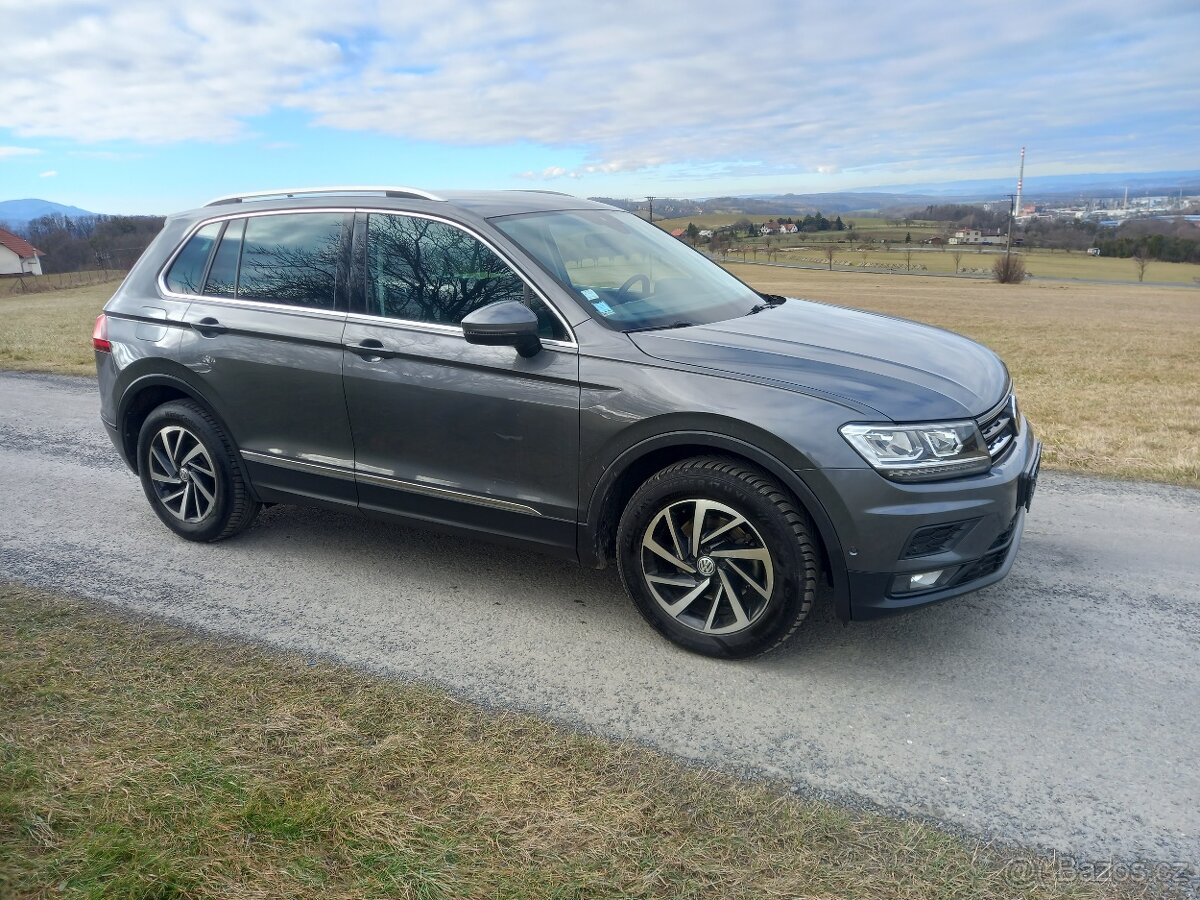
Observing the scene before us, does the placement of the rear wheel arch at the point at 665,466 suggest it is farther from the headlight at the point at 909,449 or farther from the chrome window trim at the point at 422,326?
the chrome window trim at the point at 422,326

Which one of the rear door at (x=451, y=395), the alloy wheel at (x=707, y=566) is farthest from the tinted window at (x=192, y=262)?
the alloy wheel at (x=707, y=566)

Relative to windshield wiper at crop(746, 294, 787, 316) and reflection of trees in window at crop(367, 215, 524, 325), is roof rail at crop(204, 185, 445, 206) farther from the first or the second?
windshield wiper at crop(746, 294, 787, 316)

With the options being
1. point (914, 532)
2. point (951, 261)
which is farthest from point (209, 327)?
point (951, 261)

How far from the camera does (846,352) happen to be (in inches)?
149

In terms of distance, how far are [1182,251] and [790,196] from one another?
38169 millimetres

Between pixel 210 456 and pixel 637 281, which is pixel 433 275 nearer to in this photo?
pixel 637 281

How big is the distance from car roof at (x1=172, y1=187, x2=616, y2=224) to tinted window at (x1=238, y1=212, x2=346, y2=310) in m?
0.09

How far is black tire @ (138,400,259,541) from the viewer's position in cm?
489

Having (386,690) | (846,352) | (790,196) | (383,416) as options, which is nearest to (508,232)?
(383,416)

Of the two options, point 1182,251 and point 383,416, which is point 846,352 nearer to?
point 383,416

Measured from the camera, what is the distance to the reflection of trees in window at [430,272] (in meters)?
4.07

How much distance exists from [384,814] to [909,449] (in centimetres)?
216

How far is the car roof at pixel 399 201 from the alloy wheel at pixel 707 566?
1704 millimetres

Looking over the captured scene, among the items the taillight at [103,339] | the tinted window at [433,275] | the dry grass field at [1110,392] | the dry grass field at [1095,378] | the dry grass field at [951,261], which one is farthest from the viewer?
the dry grass field at [951,261]
